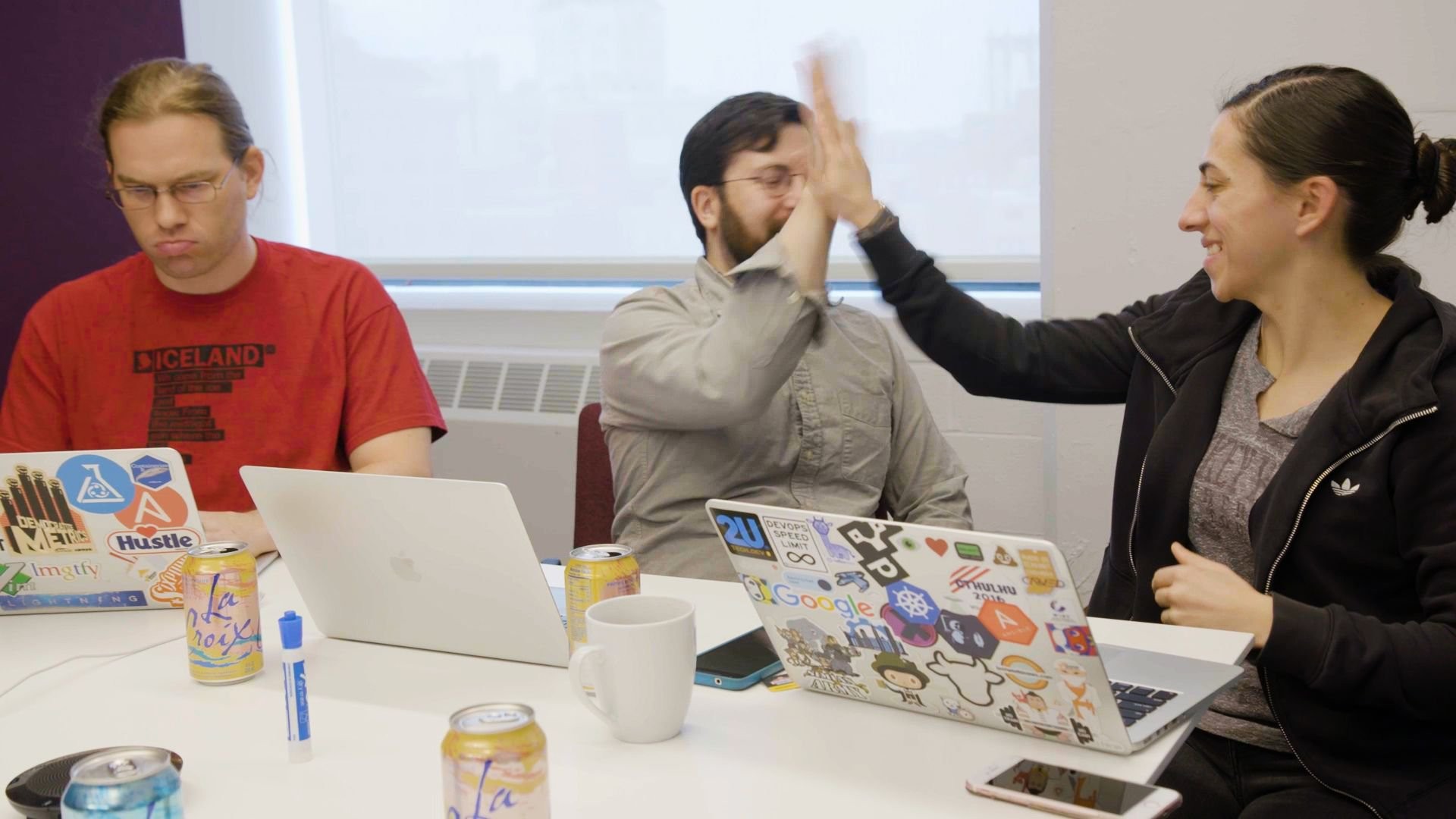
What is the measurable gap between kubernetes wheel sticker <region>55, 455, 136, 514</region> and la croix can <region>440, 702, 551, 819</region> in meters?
0.88

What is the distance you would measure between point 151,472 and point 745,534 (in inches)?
31.4

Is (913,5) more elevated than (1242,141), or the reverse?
(913,5)

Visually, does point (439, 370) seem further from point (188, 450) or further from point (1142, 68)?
point (1142, 68)

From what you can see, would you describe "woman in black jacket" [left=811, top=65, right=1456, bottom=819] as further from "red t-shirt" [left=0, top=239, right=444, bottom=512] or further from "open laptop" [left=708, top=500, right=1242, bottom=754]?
"red t-shirt" [left=0, top=239, right=444, bottom=512]

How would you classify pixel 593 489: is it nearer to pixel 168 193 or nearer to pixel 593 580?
pixel 168 193

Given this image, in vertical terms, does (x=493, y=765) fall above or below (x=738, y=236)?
below

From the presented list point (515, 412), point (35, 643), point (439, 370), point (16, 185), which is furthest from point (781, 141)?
point (16, 185)

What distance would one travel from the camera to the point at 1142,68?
2473mm

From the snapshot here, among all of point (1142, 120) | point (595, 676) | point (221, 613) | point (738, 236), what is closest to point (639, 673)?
point (595, 676)

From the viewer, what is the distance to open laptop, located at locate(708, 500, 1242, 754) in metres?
1.00

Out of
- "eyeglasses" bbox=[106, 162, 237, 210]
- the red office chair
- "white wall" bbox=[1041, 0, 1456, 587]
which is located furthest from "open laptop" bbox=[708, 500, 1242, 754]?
"white wall" bbox=[1041, 0, 1456, 587]

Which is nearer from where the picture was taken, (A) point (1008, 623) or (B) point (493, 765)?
(B) point (493, 765)

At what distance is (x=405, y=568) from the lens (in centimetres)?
133

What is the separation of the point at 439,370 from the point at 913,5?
159cm
